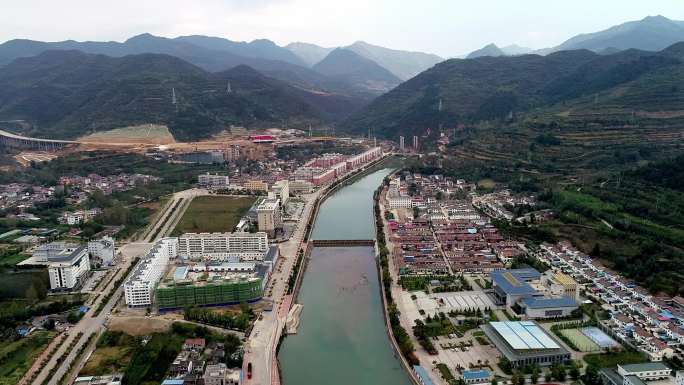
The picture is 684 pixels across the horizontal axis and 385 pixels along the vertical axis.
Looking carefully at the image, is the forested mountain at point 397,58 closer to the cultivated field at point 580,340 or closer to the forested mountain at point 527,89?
the forested mountain at point 527,89

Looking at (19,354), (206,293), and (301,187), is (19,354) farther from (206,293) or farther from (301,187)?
(301,187)

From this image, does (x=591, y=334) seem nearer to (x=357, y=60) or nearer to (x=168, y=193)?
(x=168, y=193)

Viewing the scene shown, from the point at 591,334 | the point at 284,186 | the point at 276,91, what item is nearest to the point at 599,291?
the point at 591,334

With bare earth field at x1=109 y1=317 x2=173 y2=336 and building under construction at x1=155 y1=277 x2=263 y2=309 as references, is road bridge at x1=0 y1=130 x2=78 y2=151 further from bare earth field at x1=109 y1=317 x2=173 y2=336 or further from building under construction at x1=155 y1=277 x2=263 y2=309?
bare earth field at x1=109 y1=317 x2=173 y2=336

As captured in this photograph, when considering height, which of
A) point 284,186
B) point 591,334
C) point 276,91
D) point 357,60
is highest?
point 357,60

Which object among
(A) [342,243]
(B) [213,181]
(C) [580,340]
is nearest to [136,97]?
(B) [213,181]

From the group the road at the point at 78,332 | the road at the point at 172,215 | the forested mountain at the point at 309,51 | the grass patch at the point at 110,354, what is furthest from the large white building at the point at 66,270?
the forested mountain at the point at 309,51
